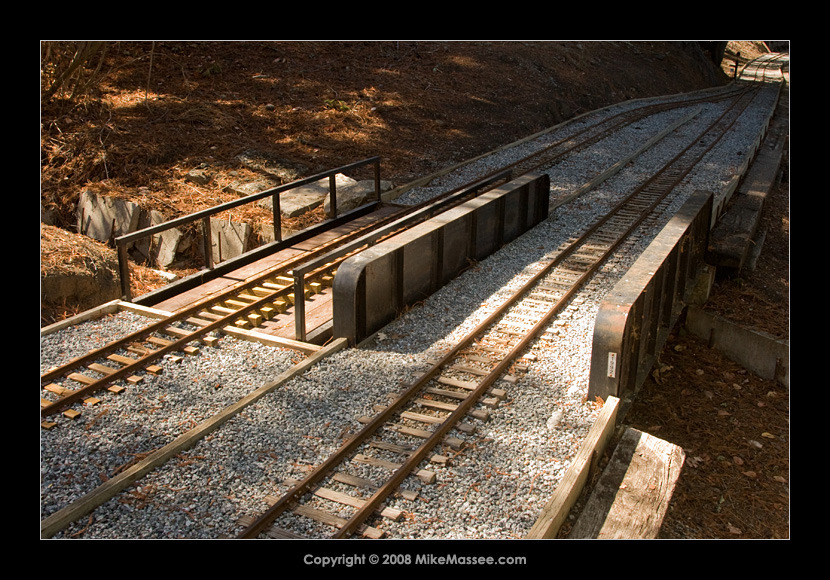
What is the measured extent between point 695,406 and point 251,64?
1859 centimetres

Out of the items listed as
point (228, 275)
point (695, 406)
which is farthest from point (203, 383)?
point (695, 406)

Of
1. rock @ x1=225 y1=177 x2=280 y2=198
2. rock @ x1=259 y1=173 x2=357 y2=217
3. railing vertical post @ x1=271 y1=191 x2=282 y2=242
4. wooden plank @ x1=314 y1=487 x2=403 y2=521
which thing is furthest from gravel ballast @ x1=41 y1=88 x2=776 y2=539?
rock @ x1=225 y1=177 x2=280 y2=198

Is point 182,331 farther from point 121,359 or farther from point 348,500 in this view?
point 348,500

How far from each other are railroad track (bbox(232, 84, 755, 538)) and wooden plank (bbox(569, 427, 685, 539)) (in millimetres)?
1358

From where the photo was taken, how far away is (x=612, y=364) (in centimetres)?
704

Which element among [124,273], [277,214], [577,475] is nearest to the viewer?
[577,475]

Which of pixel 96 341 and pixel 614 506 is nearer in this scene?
pixel 614 506

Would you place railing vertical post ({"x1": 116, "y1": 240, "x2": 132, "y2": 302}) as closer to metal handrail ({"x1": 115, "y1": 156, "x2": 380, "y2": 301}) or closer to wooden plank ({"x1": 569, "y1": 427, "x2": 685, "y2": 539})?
metal handrail ({"x1": 115, "y1": 156, "x2": 380, "y2": 301})

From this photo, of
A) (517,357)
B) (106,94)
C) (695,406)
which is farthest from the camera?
(106,94)

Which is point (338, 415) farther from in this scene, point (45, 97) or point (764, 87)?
point (764, 87)

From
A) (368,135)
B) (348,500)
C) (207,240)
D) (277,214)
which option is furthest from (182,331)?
(368,135)

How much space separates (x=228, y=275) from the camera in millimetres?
10875

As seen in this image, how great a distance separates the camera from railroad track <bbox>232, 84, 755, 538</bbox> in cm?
552

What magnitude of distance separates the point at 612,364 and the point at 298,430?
3.19 m
